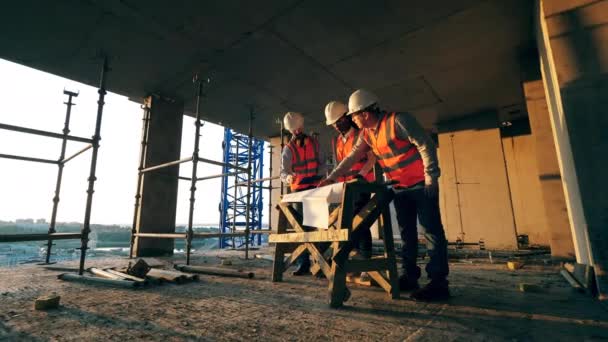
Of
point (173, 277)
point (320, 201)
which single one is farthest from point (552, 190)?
point (173, 277)

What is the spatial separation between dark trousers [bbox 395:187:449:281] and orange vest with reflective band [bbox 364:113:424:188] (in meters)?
0.15

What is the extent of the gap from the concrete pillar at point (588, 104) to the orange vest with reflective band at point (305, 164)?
10.6 feet

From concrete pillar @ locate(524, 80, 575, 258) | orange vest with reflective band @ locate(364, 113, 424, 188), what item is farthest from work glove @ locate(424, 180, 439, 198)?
concrete pillar @ locate(524, 80, 575, 258)

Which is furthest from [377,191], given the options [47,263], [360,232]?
[47,263]

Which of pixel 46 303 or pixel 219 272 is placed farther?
pixel 219 272

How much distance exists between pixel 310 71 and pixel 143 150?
4.84 meters

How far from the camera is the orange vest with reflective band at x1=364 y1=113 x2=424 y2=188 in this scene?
10.6 ft

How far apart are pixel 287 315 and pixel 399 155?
6.68ft

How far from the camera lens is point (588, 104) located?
3.14 metres

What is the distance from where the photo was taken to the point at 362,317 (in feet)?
7.52

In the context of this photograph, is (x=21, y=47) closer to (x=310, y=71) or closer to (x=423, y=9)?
(x=310, y=71)

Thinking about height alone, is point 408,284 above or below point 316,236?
below

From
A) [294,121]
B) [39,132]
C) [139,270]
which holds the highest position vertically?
[294,121]

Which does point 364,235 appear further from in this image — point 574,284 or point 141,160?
point 141,160
